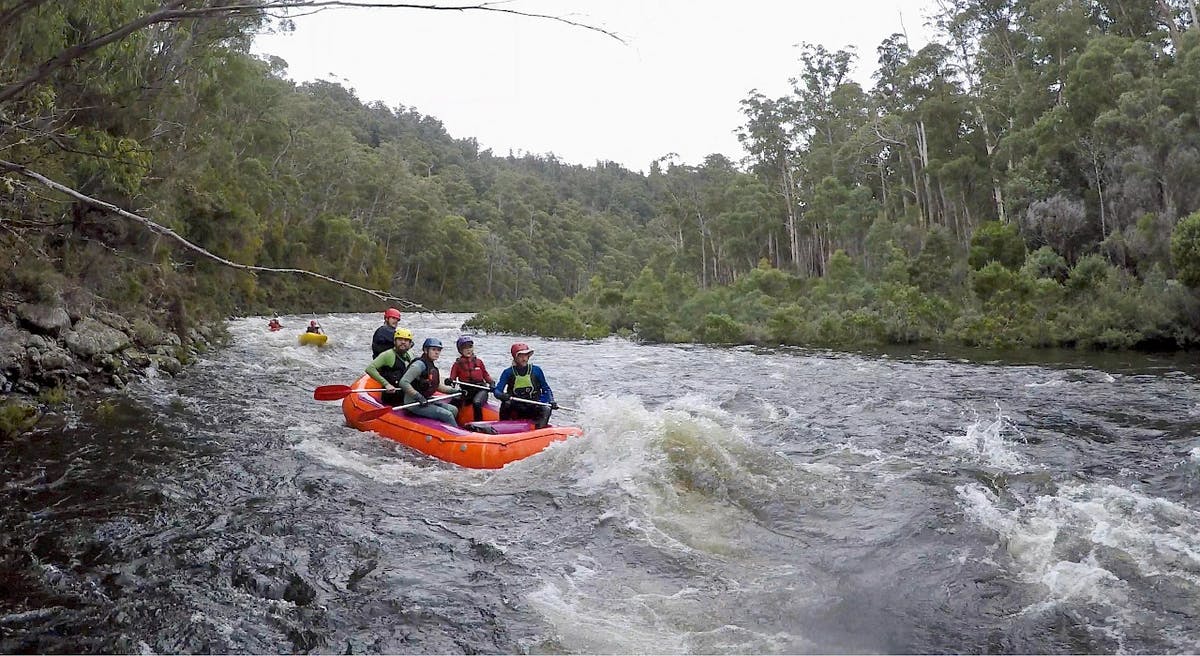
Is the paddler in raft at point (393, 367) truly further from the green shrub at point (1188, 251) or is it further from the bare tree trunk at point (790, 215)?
the bare tree trunk at point (790, 215)

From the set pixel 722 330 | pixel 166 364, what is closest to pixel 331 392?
pixel 166 364

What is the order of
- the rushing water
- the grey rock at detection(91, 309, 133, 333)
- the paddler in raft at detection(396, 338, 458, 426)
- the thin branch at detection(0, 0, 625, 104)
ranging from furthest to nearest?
the grey rock at detection(91, 309, 133, 333), the paddler in raft at detection(396, 338, 458, 426), the rushing water, the thin branch at detection(0, 0, 625, 104)

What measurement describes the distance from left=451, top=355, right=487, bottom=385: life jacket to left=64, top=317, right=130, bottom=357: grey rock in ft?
22.0

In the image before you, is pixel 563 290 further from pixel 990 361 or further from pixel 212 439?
pixel 212 439

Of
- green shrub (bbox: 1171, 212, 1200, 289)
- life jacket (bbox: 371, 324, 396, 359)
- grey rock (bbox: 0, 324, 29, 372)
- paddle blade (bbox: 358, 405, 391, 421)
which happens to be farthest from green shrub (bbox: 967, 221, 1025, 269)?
grey rock (bbox: 0, 324, 29, 372)

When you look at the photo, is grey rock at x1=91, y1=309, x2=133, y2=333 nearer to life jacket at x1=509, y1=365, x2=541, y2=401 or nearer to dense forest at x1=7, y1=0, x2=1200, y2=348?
dense forest at x1=7, y1=0, x2=1200, y2=348

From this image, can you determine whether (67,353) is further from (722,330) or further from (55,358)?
(722,330)

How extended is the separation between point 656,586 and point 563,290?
7647cm

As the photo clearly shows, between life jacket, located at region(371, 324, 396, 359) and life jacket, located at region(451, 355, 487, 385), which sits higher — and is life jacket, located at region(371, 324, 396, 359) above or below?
above

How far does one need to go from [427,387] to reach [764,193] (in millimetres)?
40813

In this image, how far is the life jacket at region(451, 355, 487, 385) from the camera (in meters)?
9.61

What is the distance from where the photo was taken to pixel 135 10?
11500 millimetres

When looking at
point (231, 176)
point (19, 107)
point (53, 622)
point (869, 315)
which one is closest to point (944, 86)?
point (869, 315)

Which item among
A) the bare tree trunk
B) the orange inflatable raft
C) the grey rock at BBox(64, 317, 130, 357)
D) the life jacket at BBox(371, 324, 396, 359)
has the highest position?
the bare tree trunk
